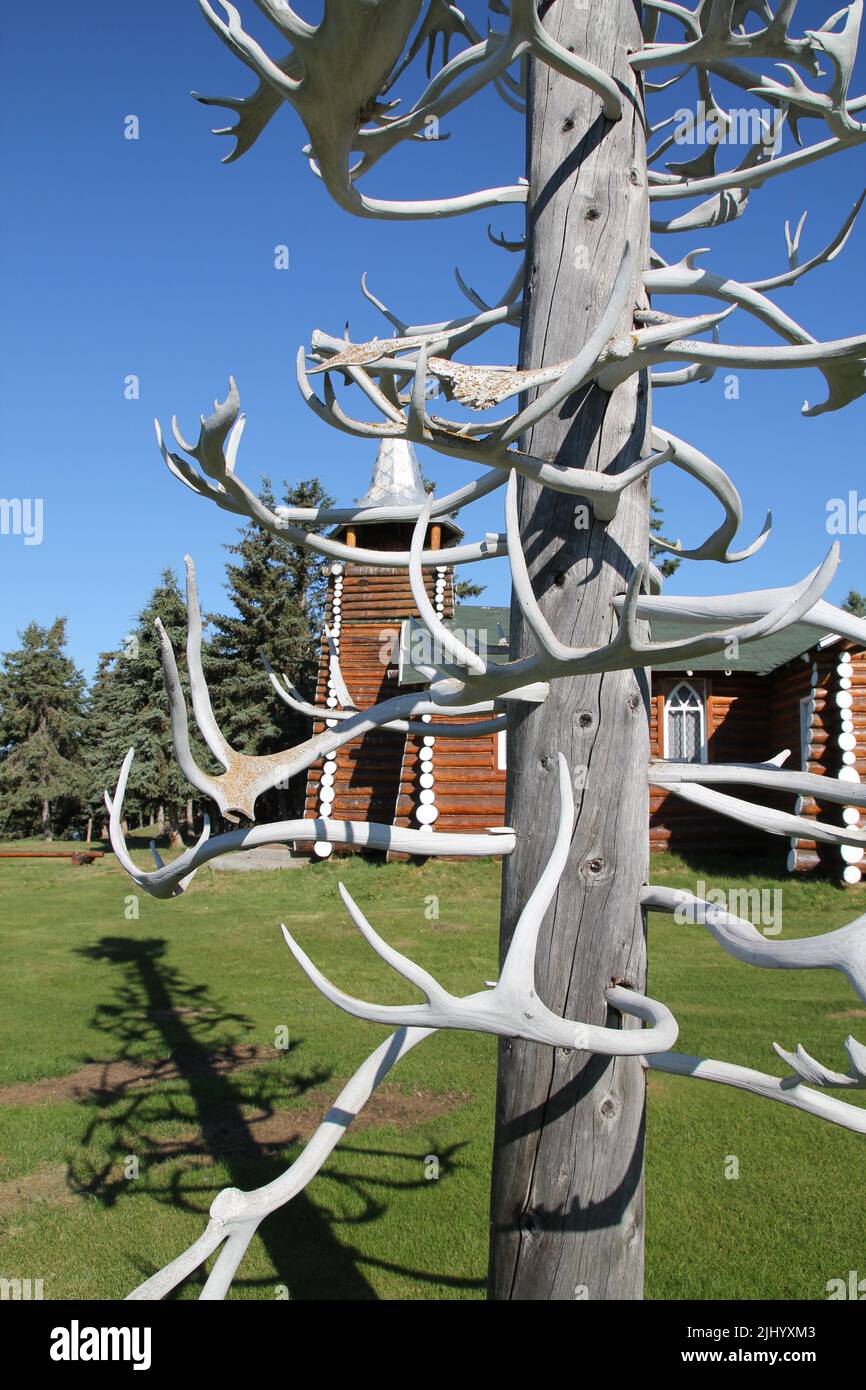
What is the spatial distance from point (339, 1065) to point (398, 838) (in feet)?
18.0

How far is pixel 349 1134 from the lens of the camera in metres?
6.00

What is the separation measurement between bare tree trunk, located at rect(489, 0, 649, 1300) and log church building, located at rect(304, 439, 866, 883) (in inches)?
440

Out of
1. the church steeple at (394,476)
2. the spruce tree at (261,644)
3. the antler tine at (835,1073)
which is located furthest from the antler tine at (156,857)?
the spruce tree at (261,644)

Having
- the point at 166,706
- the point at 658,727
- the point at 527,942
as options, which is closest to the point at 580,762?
the point at 527,942

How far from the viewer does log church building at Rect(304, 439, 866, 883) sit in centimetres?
1430

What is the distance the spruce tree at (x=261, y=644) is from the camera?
97.5 ft

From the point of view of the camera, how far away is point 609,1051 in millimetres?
1828

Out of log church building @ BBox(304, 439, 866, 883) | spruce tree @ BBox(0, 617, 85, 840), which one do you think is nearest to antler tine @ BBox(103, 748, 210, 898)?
log church building @ BBox(304, 439, 866, 883)

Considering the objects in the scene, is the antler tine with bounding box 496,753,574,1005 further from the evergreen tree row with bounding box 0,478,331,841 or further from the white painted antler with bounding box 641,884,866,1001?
the evergreen tree row with bounding box 0,478,331,841

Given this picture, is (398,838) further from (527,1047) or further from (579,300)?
(579,300)

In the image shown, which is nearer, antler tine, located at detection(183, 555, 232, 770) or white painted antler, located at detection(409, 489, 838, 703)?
white painted antler, located at detection(409, 489, 838, 703)

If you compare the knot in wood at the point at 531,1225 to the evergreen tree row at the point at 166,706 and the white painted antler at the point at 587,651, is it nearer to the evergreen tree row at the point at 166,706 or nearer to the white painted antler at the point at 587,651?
the white painted antler at the point at 587,651

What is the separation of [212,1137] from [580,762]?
4893mm

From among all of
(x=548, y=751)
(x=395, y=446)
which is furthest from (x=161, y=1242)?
(x=395, y=446)
